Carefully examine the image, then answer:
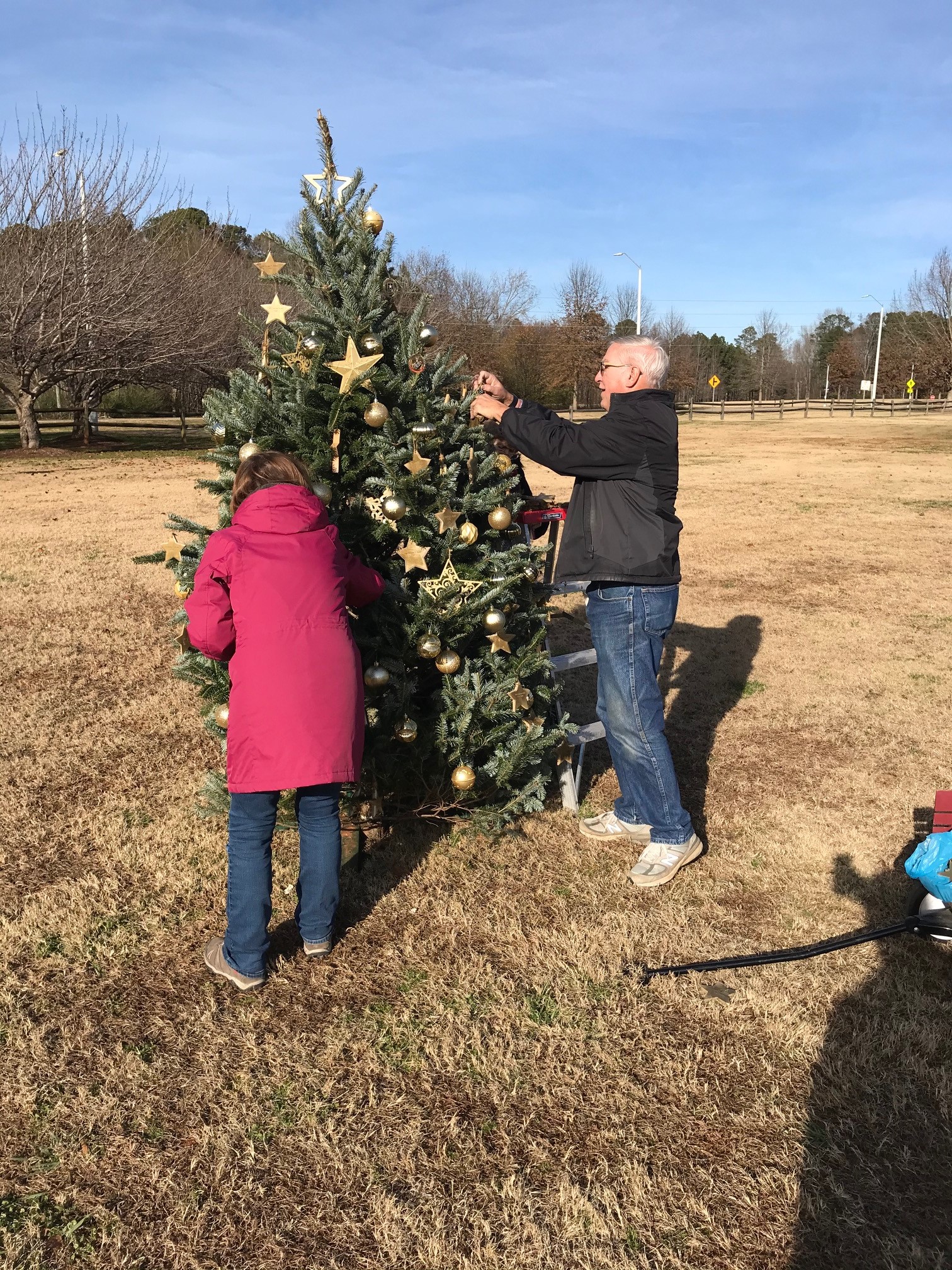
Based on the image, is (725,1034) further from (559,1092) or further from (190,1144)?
(190,1144)

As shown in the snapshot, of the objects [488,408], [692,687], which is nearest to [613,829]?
[488,408]

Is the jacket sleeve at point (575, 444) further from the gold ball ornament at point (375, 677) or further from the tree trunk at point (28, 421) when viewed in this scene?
the tree trunk at point (28, 421)

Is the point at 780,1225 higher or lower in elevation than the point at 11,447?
lower

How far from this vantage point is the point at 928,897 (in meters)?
3.50

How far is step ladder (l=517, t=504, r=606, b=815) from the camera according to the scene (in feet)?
14.2

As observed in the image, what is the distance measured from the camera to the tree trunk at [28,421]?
81.9ft

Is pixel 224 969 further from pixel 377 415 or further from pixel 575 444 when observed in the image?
pixel 575 444

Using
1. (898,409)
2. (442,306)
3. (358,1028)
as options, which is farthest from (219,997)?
(898,409)

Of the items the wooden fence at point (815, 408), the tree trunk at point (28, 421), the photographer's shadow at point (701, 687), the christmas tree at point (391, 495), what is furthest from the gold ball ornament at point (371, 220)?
the wooden fence at point (815, 408)

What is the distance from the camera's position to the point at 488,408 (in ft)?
12.6

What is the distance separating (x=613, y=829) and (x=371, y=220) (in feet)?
9.39

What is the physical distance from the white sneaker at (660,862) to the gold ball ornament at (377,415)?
214 centimetres

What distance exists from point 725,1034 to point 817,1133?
0.45 metres

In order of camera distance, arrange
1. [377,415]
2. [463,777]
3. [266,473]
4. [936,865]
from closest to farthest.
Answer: [266,473], [936,865], [377,415], [463,777]
